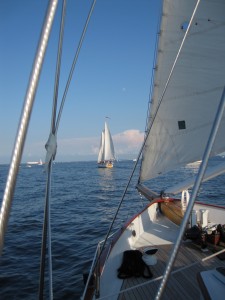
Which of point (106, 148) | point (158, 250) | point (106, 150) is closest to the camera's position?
point (158, 250)

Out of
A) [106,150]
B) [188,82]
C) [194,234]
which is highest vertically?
[106,150]

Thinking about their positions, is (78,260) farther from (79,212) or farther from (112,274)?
(79,212)

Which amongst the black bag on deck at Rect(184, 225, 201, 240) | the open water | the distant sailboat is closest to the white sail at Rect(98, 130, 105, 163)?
the distant sailboat

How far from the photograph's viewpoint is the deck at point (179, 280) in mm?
4516

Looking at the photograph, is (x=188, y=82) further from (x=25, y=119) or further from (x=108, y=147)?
(x=108, y=147)

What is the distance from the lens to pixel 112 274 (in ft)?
17.4

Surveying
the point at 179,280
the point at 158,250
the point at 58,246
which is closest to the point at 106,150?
the point at 58,246

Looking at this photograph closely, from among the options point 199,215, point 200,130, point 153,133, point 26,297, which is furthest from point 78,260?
point 200,130

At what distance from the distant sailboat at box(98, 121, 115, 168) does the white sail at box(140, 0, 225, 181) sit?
79394mm

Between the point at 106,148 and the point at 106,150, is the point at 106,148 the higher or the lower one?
the higher one

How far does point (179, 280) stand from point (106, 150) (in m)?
86.8

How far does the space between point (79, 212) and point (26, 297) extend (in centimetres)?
1197

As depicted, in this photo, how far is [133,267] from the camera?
5.27 meters

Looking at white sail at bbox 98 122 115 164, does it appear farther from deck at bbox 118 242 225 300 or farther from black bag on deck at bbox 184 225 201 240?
deck at bbox 118 242 225 300
